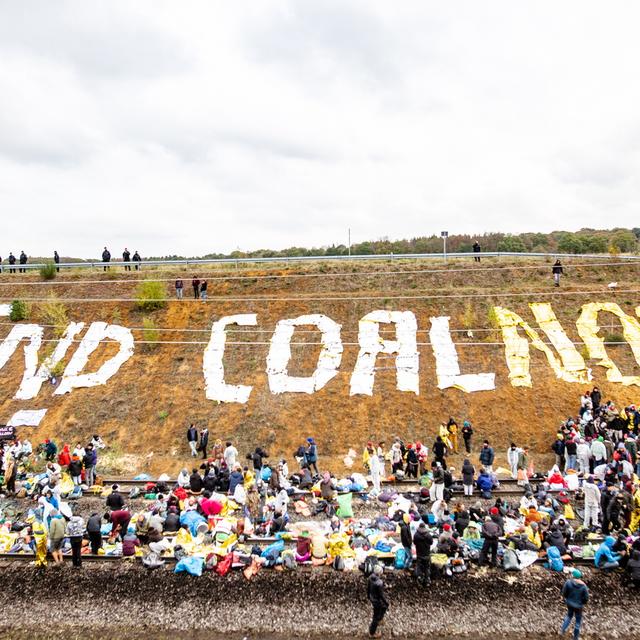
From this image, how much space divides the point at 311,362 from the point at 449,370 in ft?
24.7

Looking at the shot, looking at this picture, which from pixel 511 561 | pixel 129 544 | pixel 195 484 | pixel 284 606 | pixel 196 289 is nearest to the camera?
pixel 284 606

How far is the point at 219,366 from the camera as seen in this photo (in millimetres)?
28469

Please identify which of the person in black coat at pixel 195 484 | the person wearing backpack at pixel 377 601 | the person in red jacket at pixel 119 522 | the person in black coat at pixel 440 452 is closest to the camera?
the person wearing backpack at pixel 377 601

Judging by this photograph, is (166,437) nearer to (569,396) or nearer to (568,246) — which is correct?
(569,396)

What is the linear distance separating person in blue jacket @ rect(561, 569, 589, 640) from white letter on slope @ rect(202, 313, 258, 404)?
1773 centimetres

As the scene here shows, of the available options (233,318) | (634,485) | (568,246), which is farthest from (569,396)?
(568,246)

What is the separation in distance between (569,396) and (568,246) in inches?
1756

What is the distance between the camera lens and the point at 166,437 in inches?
958

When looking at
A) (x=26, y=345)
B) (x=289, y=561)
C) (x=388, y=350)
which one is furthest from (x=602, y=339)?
(x=26, y=345)

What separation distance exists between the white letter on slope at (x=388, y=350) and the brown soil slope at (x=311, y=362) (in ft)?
1.28

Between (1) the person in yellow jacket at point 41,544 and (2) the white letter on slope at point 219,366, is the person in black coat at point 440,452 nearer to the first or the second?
(2) the white letter on slope at point 219,366

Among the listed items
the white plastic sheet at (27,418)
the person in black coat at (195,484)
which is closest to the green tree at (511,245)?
the person in black coat at (195,484)

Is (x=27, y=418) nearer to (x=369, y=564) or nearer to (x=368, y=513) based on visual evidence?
(x=368, y=513)

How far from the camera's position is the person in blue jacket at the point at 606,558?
539 inches
